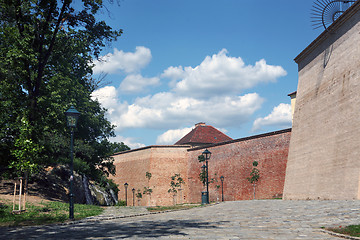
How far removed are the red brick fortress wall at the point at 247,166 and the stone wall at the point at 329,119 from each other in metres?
6.95

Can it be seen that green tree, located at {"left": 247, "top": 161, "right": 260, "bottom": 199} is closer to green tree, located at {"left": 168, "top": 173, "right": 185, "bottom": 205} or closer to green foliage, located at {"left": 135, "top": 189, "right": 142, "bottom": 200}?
green tree, located at {"left": 168, "top": 173, "right": 185, "bottom": 205}

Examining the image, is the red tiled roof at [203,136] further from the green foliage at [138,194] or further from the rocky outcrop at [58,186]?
the rocky outcrop at [58,186]

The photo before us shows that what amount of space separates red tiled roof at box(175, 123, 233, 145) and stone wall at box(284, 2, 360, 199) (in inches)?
1197

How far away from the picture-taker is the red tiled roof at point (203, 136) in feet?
174

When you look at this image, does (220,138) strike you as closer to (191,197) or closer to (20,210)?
(191,197)

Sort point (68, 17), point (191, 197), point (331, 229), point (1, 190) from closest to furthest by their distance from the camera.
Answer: point (331, 229)
point (68, 17)
point (1, 190)
point (191, 197)

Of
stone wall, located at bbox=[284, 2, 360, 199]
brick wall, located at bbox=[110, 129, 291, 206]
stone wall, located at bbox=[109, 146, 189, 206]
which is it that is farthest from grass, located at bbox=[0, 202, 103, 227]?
stone wall, located at bbox=[109, 146, 189, 206]

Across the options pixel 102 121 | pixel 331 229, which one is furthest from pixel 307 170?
pixel 102 121

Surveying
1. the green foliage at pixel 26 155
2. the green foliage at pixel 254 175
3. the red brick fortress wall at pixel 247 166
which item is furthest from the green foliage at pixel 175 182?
the green foliage at pixel 26 155

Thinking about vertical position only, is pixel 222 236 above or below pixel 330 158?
below

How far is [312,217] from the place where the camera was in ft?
35.1

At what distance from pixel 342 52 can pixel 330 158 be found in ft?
17.2

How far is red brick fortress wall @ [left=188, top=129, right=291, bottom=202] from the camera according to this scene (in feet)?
97.3

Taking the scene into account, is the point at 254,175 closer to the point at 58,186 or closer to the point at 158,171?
the point at 158,171
